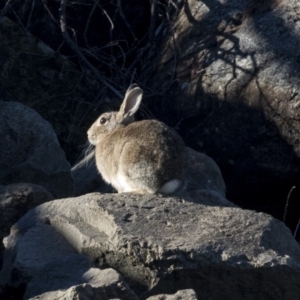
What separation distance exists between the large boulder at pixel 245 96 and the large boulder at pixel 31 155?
4.87ft

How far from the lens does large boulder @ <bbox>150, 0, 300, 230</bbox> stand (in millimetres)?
7824

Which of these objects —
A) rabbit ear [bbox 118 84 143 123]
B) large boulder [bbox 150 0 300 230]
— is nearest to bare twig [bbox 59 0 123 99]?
large boulder [bbox 150 0 300 230]

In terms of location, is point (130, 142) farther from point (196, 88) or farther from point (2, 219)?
point (196, 88)

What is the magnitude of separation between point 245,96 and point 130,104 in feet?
5.40

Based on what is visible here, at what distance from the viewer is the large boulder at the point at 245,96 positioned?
7.82 metres

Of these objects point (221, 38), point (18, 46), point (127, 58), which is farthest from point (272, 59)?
point (18, 46)

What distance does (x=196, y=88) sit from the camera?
822 cm

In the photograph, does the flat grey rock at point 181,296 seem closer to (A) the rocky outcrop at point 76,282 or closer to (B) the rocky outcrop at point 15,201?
(A) the rocky outcrop at point 76,282

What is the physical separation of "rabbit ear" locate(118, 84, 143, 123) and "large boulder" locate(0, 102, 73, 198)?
80 cm

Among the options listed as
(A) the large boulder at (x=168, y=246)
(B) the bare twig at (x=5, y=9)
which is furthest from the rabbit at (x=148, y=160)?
(B) the bare twig at (x=5, y=9)

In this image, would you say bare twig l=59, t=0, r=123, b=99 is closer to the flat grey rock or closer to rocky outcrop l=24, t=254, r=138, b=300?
rocky outcrop l=24, t=254, r=138, b=300

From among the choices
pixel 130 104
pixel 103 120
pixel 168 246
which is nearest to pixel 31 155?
pixel 103 120

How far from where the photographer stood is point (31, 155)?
720 cm

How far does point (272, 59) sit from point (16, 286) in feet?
12.2
